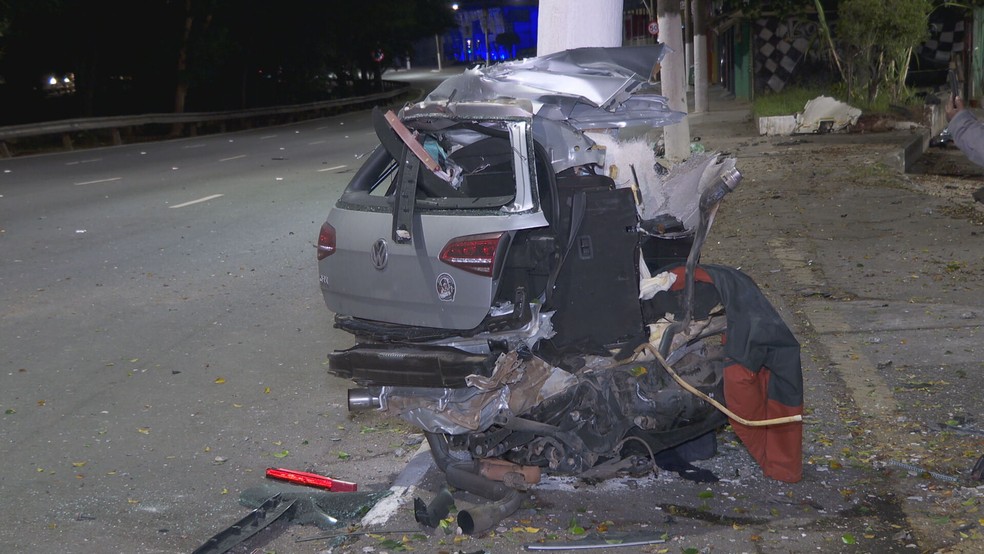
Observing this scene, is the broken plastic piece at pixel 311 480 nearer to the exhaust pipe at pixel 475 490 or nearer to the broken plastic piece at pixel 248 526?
the broken plastic piece at pixel 248 526

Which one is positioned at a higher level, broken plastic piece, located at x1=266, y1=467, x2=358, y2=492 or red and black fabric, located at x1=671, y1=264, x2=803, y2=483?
red and black fabric, located at x1=671, y1=264, x2=803, y2=483

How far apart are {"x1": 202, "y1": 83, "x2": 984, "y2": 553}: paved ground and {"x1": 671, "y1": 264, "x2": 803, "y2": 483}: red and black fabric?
171 mm

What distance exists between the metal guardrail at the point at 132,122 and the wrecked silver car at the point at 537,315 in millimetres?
23428

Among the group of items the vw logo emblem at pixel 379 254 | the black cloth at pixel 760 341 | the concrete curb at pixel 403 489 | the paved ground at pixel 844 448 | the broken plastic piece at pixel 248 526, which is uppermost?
the vw logo emblem at pixel 379 254

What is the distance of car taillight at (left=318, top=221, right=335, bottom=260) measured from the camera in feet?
17.1

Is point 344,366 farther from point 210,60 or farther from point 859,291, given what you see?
point 210,60

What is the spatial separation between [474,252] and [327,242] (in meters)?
0.93

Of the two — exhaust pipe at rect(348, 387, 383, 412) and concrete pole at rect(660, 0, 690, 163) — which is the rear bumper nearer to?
exhaust pipe at rect(348, 387, 383, 412)

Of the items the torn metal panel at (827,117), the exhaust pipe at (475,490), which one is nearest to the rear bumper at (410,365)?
the exhaust pipe at (475,490)

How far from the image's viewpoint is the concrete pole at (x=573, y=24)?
8477mm

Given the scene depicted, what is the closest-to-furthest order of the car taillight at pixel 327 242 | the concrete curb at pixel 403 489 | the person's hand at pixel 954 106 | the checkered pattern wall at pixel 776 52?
the concrete curb at pixel 403 489, the person's hand at pixel 954 106, the car taillight at pixel 327 242, the checkered pattern wall at pixel 776 52

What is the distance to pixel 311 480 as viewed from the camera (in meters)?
5.36

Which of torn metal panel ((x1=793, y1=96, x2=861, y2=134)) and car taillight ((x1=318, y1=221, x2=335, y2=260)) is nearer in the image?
car taillight ((x1=318, y1=221, x2=335, y2=260))

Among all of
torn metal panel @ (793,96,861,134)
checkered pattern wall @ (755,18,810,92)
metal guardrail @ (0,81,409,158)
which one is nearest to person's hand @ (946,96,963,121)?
torn metal panel @ (793,96,861,134)
